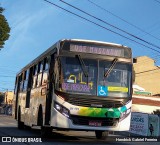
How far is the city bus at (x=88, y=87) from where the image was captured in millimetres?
13188

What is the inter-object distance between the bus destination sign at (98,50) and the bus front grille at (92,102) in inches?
67.6

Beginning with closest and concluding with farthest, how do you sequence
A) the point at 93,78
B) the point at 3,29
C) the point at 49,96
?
the point at 93,78, the point at 49,96, the point at 3,29

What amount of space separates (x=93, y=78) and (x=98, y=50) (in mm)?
1103

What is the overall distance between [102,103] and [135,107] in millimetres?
42496

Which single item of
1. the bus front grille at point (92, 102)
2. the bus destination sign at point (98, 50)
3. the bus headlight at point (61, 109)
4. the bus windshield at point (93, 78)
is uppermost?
the bus destination sign at point (98, 50)

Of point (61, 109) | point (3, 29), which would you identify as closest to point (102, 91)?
point (61, 109)

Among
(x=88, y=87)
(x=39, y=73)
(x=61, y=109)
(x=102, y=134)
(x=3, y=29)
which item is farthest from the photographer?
(x=3, y=29)

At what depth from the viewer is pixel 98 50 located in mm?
14102

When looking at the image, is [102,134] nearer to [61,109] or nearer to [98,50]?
[61,109]

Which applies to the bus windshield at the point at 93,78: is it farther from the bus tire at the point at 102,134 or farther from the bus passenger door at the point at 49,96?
the bus tire at the point at 102,134

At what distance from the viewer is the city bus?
13.2m

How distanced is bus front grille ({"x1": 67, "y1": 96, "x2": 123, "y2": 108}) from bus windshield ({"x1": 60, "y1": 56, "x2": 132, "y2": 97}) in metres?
0.21

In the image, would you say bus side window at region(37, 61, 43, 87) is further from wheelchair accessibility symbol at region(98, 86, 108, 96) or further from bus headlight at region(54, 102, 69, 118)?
wheelchair accessibility symbol at region(98, 86, 108, 96)

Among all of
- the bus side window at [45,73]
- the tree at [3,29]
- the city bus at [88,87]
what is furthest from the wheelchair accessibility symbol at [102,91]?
the tree at [3,29]
